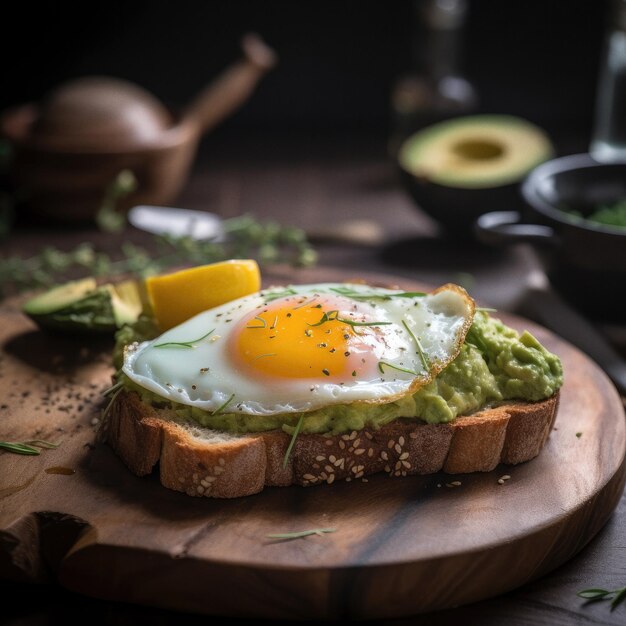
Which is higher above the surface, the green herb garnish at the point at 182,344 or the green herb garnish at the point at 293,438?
the green herb garnish at the point at 182,344

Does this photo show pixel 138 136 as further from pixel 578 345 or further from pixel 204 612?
pixel 204 612

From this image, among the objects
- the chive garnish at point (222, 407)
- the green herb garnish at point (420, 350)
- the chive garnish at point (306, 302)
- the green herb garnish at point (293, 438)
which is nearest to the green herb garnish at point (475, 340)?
the green herb garnish at point (420, 350)

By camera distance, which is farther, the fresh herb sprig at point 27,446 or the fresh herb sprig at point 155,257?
the fresh herb sprig at point 155,257

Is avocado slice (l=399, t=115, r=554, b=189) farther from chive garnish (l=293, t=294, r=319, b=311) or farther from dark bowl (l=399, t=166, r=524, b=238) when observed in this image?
chive garnish (l=293, t=294, r=319, b=311)

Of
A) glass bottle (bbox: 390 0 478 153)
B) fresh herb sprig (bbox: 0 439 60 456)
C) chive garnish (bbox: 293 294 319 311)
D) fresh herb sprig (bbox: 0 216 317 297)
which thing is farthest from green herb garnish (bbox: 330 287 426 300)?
glass bottle (bbox: 390 0 478 153)

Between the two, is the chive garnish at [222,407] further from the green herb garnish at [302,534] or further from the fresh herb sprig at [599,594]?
the fresh herb sprig at [599,594]

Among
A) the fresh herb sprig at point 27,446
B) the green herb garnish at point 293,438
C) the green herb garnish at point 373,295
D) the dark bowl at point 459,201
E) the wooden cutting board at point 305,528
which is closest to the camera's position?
the wooden cutting board at point 305,528
